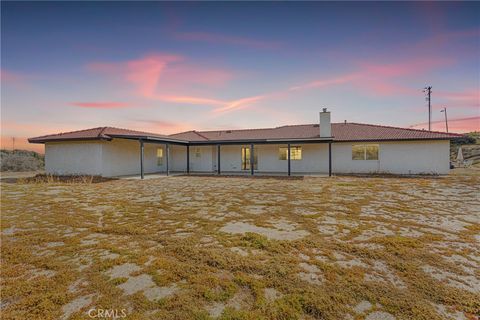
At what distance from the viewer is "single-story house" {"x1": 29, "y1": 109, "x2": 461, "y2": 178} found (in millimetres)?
15172

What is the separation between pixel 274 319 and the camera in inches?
82.4

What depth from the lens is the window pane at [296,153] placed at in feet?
58.7

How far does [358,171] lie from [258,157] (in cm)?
761

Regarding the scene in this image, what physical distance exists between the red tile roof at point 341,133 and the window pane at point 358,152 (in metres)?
0.77

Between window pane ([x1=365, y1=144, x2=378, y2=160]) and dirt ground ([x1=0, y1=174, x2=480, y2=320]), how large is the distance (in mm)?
11049

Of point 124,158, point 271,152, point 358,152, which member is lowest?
point 124,158

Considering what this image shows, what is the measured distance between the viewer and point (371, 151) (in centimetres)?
1661

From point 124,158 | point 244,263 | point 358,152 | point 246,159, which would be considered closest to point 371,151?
point 358,152

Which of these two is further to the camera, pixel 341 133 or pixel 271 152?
pixel 271 152

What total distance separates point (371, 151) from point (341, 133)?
2.68 m

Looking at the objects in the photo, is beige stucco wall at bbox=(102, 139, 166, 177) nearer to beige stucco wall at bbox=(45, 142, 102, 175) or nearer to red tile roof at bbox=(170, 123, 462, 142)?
beige stucco wall at bbox=(45, 142, 102, 175)

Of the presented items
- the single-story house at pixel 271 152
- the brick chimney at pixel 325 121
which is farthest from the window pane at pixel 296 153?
the brick chimney at pixel 325 121

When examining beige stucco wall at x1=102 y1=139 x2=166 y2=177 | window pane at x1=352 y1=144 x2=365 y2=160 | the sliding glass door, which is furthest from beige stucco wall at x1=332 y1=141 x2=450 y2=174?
beige stucco wall at x1=102 y1=139 x2=166 y2=177

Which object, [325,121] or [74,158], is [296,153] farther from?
[74,158]
